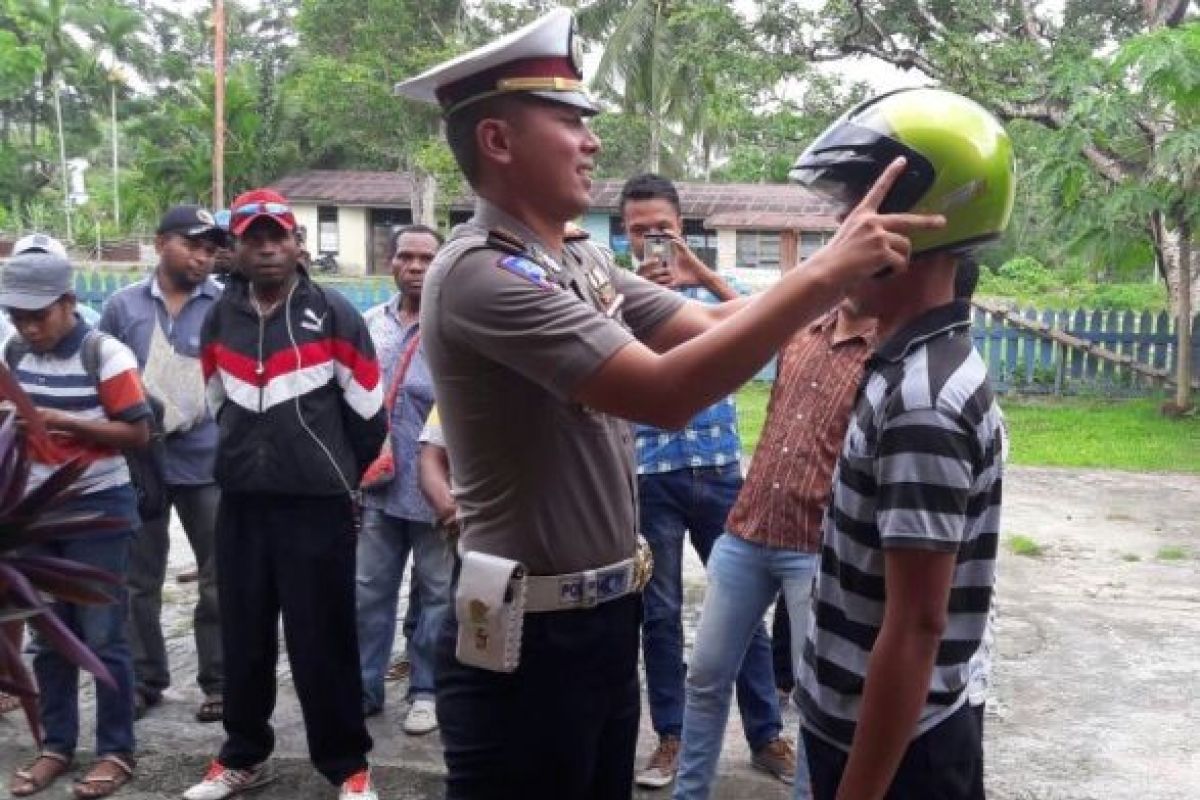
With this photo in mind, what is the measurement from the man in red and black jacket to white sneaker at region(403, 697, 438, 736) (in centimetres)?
55

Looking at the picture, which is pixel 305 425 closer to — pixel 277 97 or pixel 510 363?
pixel 510 363

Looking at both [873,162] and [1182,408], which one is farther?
[1182,408]

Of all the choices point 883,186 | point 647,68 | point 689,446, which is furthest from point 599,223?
point 883,186

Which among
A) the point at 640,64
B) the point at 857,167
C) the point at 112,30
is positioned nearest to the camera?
the point at 857,167

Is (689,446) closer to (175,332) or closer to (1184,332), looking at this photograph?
(175,332)

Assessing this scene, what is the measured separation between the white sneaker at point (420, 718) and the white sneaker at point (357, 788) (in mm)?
586

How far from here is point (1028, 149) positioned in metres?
13.5

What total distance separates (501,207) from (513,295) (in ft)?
1.03

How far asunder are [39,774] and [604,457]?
299cm

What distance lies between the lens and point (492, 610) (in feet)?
7.21

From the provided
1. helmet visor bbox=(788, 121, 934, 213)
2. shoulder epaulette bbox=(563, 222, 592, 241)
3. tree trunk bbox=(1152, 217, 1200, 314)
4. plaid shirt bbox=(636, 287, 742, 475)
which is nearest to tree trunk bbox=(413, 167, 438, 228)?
tree trunk bbox=(1152, 217, 1200, 314)

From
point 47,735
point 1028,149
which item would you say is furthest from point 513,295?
point 1028,149

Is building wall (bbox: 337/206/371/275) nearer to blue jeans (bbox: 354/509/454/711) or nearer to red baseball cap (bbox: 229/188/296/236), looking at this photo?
blue jeans (bbox: 354/509/454/711)

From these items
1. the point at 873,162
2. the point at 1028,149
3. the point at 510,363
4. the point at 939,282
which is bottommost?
the point at 510,363
